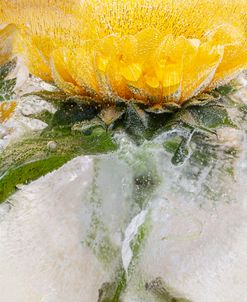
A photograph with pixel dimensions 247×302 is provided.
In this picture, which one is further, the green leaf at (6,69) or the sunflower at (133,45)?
the green leaf at (6,69)

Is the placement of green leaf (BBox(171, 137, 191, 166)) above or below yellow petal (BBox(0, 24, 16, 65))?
below

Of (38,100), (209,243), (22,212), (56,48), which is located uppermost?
(56,48)

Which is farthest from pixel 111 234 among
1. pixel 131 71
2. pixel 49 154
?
pixel 131 71

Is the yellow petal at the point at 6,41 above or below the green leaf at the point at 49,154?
above

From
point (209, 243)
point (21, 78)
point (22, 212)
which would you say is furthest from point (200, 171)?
point (21, 78)

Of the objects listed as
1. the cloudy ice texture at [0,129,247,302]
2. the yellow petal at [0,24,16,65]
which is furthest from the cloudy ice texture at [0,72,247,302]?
the yellow petal at [0,24,16,65]

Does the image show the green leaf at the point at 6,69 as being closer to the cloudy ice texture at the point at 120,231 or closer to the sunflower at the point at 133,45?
the sunflower at the point at 133,45

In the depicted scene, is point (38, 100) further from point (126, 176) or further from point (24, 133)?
point (126, 176)

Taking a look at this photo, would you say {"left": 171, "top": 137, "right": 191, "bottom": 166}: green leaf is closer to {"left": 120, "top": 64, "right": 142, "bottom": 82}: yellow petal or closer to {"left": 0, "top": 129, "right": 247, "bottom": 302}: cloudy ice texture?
{"left": 0, "top": 129, "right": 247, "bottom": 302}: cloudy ice texture

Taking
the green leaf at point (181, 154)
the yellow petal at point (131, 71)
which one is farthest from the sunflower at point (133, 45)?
the green leaf at point (181, 154)
